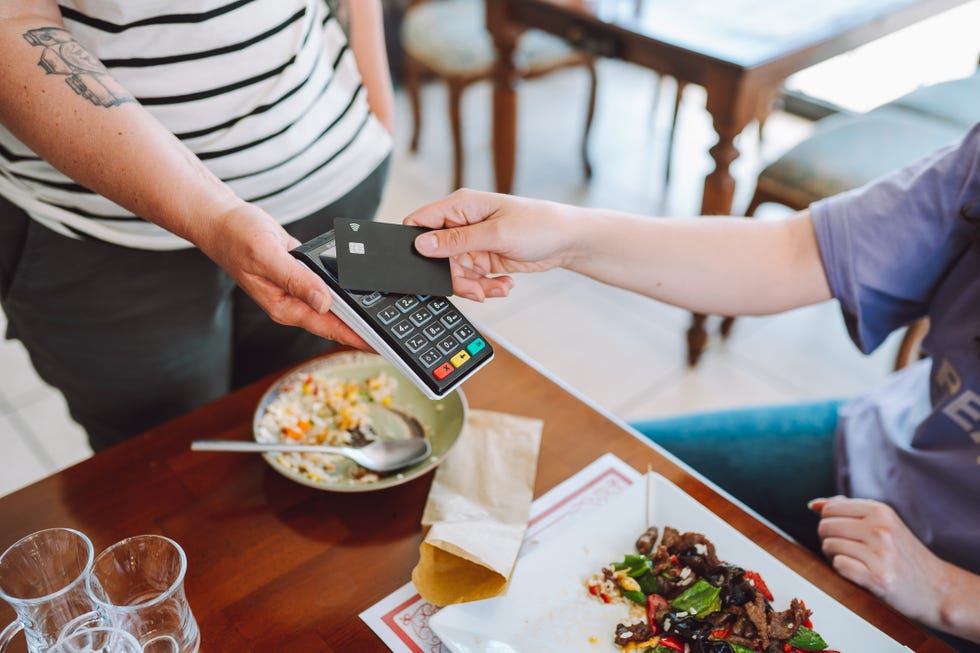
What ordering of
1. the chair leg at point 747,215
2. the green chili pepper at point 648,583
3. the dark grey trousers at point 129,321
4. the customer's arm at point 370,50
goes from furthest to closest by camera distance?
the chair leg at point 747,215 < the customer's arm at point 370,50 < the dark grey trousers at point 129,321 < the green chili pepper at point 648,583

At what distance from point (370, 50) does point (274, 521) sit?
25.8 inches

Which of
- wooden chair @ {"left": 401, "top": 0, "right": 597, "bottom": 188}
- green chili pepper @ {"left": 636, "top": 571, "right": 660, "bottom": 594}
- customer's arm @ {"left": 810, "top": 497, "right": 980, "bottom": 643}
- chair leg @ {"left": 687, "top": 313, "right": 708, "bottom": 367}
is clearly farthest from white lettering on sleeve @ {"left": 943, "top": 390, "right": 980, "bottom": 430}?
wooden chair @ {"left": 401, "top": 0, "right": 597, "bottom": 188}

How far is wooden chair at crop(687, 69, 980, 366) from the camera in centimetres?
169

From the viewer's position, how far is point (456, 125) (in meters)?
2.45

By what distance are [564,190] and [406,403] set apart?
6.08 ft

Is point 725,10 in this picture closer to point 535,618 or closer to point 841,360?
point 841,360

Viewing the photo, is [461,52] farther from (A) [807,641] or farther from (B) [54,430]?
(A) [807,641]

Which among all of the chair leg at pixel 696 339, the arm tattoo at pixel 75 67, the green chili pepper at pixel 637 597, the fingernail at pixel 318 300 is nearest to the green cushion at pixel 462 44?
the chair leg at pixel 696 339

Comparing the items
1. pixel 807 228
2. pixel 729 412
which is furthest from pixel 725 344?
pixel 807 228

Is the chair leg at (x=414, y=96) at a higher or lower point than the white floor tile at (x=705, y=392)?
higher

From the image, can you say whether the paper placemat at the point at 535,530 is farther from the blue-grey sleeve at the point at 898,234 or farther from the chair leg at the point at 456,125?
the chair leg at the point at 456,125

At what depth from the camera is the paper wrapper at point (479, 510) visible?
0.67 metres

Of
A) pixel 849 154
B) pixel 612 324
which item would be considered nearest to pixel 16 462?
pixel 612 324

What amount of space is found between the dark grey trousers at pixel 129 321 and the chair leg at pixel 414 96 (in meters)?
1.65
